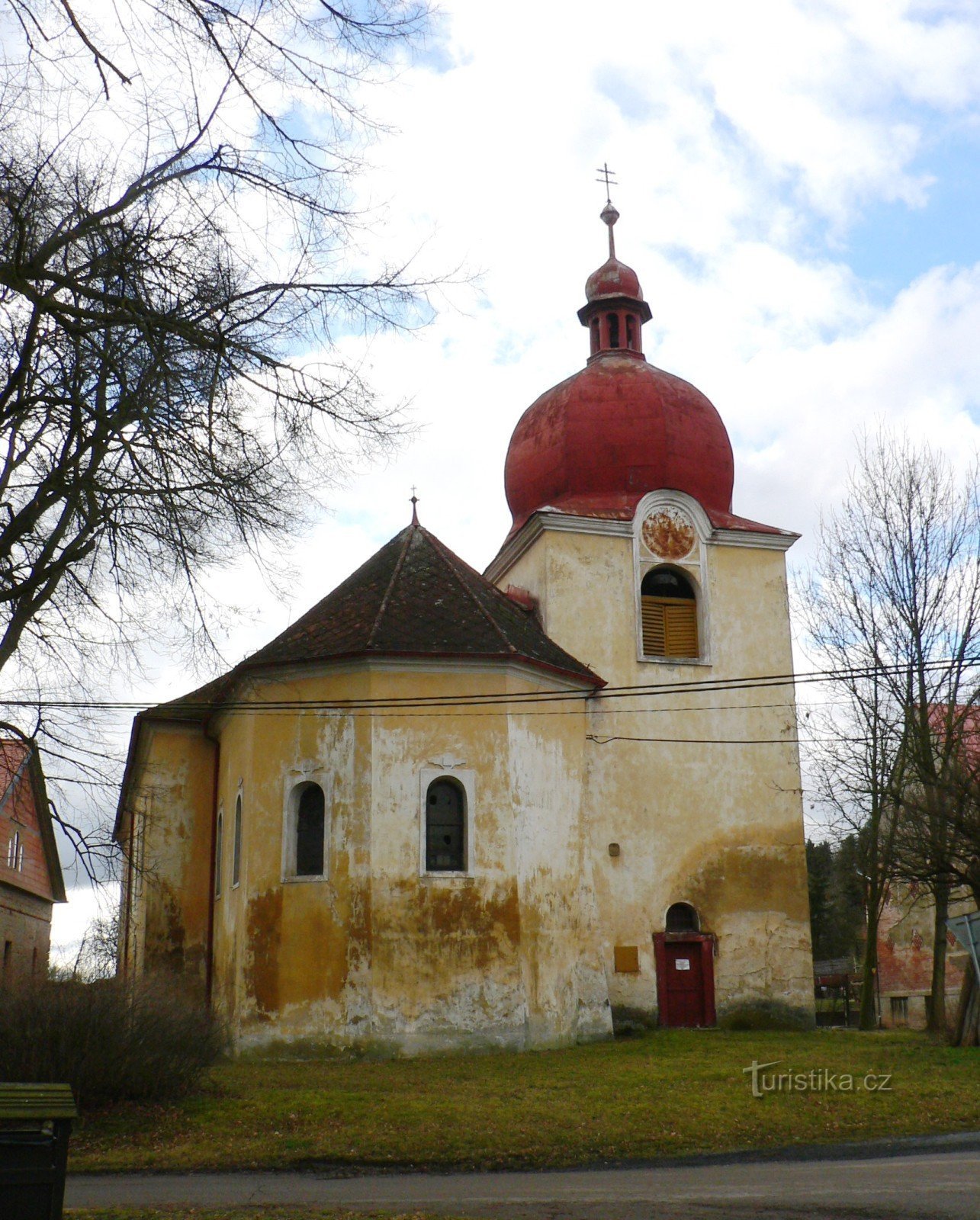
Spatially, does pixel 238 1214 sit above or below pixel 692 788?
below

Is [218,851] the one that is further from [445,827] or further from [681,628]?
[681,628]

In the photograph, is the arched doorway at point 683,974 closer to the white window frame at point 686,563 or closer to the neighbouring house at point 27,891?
the white window frame at point 686,563

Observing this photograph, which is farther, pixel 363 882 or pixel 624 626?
pixel 624 626

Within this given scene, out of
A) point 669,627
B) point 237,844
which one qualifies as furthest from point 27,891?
point 669,627

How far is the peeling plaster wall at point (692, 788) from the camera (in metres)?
22.2

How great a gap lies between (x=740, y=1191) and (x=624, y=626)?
14.8 metres

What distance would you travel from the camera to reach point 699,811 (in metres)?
22.9

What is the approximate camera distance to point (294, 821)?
19625 millimetres

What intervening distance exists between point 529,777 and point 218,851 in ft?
22.0

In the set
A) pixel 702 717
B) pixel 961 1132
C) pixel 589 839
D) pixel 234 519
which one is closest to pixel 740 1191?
pixel 961 1132

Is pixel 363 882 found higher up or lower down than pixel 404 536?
lower down

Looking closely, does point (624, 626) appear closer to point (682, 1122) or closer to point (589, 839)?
point (589, 839)

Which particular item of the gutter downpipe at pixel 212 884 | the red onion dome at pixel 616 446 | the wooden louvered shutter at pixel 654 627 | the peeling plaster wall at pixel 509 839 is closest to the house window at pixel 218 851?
the gutter downpipe at pixel 212 884

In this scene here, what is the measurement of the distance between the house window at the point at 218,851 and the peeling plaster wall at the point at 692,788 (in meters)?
6.73
